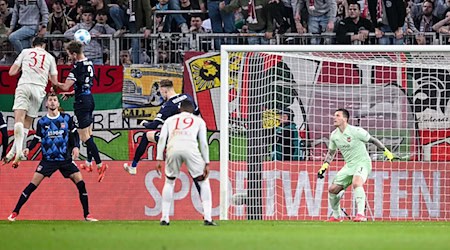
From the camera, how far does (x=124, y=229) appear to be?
1519cm

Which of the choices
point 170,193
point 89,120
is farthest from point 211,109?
point 170,193

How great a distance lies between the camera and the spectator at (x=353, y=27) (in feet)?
78.5

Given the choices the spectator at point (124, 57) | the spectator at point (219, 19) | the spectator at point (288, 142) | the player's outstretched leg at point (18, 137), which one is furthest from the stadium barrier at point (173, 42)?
the player's outstretched leg at point (18, 137)

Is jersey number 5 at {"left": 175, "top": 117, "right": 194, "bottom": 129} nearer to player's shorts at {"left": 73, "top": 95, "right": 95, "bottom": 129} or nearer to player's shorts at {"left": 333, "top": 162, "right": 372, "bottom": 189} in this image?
player's shorts at {"left": 73, "top": 95, "right": 95, "bottom": 129}

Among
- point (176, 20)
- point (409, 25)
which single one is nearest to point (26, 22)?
point (176, 20)

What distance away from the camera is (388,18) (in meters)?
24.3

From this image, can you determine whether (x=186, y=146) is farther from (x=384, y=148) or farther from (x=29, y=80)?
(x=384, y=148)

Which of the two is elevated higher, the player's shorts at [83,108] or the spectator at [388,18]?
the spectator at [388,18]

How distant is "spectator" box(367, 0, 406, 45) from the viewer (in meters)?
24.1

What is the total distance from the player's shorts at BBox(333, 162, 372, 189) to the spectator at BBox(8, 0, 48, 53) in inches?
308

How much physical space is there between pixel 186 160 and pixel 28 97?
11.6 feet

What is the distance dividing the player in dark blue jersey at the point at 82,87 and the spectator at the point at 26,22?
562 centimetres

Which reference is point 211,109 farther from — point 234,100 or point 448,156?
point 448,156

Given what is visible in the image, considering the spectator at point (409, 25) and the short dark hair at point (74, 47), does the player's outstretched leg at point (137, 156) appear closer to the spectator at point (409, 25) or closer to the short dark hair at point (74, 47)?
the short dark hair at point (74, 47)
